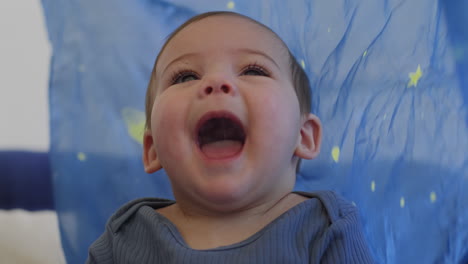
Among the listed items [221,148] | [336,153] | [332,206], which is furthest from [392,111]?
[221,148]

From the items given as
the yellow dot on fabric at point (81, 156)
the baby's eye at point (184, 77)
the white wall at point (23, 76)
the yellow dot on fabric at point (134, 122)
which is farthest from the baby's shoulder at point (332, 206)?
the white wall at point (23, 76)

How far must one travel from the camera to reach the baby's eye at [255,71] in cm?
86

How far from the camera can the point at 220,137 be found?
83cm

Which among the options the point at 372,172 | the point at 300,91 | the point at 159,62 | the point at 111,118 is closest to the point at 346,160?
the point at 372,172

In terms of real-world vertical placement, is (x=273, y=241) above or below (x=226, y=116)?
below

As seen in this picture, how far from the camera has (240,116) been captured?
78 centimetres

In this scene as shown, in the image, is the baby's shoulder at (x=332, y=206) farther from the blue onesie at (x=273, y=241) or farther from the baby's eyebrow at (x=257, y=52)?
the baby's eyebrow at (x=257, y=52)

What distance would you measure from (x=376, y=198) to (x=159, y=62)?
1.71 ft

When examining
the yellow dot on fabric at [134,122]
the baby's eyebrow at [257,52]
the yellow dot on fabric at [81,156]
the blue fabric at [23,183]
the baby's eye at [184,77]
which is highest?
the baby's eyebrow at [257,52]

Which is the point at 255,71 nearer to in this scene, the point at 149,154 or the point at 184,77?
the point at 184,77

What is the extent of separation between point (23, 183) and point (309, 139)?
75 cm

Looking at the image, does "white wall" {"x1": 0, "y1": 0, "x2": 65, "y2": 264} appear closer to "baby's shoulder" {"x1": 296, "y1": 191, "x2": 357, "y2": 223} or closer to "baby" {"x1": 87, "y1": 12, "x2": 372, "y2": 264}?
"baby" {"x1": 87, "y1": 12, "x2": 372, "y2": 264}

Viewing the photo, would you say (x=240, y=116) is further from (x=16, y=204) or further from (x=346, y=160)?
(x=16, y=204)

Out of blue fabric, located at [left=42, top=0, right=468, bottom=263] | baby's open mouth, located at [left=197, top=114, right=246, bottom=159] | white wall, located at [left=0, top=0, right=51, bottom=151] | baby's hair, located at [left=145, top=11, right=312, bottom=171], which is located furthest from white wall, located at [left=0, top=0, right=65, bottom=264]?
baby's open mouth, located at [left=197, top=114, right=246, bottom=159]
